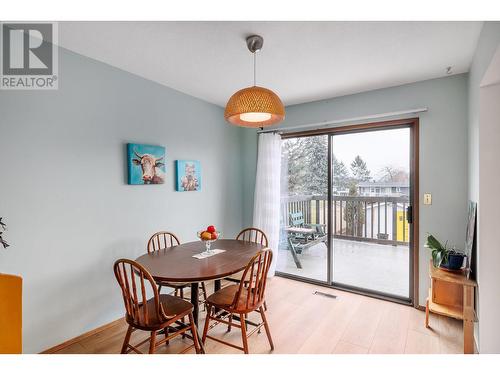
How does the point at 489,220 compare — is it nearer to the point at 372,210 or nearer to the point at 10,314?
the point at 372,210

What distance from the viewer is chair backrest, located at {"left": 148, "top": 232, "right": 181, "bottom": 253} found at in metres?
2.66

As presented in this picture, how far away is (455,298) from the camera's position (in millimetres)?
2338

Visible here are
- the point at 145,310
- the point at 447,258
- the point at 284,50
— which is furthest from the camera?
the point at 447,258

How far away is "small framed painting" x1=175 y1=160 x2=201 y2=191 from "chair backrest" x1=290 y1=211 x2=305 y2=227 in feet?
4.61

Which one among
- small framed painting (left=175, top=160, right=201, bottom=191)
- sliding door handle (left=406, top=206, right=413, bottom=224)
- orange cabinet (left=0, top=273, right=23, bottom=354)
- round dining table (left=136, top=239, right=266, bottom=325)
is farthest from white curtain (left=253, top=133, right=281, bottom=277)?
orange cabinet (left=0, top=273, right=23, bottom=354)

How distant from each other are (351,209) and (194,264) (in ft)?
7.16

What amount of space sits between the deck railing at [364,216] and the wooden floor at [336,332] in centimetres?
76

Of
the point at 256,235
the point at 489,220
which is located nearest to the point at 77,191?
the point at 256,235

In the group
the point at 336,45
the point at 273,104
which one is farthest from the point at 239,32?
the point at 336,45

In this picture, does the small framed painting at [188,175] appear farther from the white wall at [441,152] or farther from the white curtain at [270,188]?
the white wall at [441,152]

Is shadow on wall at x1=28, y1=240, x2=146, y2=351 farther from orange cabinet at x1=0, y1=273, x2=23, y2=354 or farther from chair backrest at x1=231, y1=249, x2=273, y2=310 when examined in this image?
chair backrest at x1=231, y1=249, x2=273, y2=310

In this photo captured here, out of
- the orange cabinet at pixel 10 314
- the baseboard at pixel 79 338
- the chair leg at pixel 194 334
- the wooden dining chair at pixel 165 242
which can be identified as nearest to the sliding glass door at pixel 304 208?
the wooden dining chair at pixel 165 242

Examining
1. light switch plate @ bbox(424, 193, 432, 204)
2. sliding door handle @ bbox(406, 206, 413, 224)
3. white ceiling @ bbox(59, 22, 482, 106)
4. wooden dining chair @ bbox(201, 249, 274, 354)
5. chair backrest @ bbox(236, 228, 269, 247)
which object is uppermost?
white ceiling @ bbox(59, 22, 482, 106)

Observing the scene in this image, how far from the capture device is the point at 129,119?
2594 millimetres
